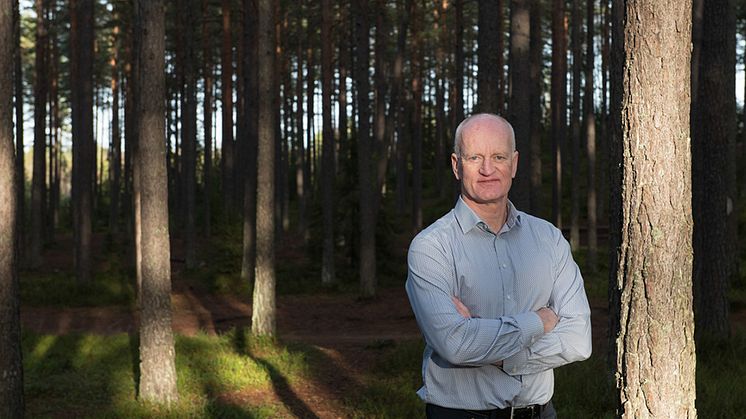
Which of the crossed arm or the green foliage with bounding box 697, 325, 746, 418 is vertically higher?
the crossed arm

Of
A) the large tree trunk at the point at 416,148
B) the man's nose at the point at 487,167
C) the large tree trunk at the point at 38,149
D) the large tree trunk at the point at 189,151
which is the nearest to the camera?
the man's nose at the point at 487,167

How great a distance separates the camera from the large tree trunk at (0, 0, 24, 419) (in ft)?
24.3

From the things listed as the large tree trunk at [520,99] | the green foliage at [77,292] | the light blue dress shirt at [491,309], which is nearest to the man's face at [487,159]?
the light blue dress shirt at [491,309]

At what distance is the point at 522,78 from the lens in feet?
43.1

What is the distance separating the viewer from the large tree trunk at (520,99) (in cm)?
1287

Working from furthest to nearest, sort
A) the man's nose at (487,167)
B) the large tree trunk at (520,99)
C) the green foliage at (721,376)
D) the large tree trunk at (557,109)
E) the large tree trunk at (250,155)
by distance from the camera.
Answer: the large tree trunk at (557,109)
the large tree trunk at (250,155)
the large tree trunk at (520,99)
the green foliage at (721,376)
the man's nose at (487,167)

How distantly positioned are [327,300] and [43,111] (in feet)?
40.7

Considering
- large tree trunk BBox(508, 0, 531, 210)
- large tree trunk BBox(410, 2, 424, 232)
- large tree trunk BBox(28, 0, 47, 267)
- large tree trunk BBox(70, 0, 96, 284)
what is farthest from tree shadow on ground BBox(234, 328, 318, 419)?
large tree trunk BBox(410, 2, 424, 232)

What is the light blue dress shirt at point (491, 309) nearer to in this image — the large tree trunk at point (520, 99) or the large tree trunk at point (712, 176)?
the large tree trunk at point (712, 176)

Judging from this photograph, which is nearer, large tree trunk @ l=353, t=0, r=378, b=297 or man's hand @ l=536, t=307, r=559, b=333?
man's hand @ l=536, t=307, r=559, b=333

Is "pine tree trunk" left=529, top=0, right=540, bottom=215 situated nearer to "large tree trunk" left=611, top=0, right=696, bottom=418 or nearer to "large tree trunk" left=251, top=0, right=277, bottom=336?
"large tree trunk" left=251, top=0, right=277, bottom=336

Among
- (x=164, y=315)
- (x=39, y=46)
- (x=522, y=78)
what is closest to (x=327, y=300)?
(x=522, y=78)

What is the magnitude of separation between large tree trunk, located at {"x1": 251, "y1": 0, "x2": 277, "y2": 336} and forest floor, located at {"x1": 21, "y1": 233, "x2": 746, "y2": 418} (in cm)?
75

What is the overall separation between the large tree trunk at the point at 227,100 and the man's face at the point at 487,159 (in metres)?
22.9
